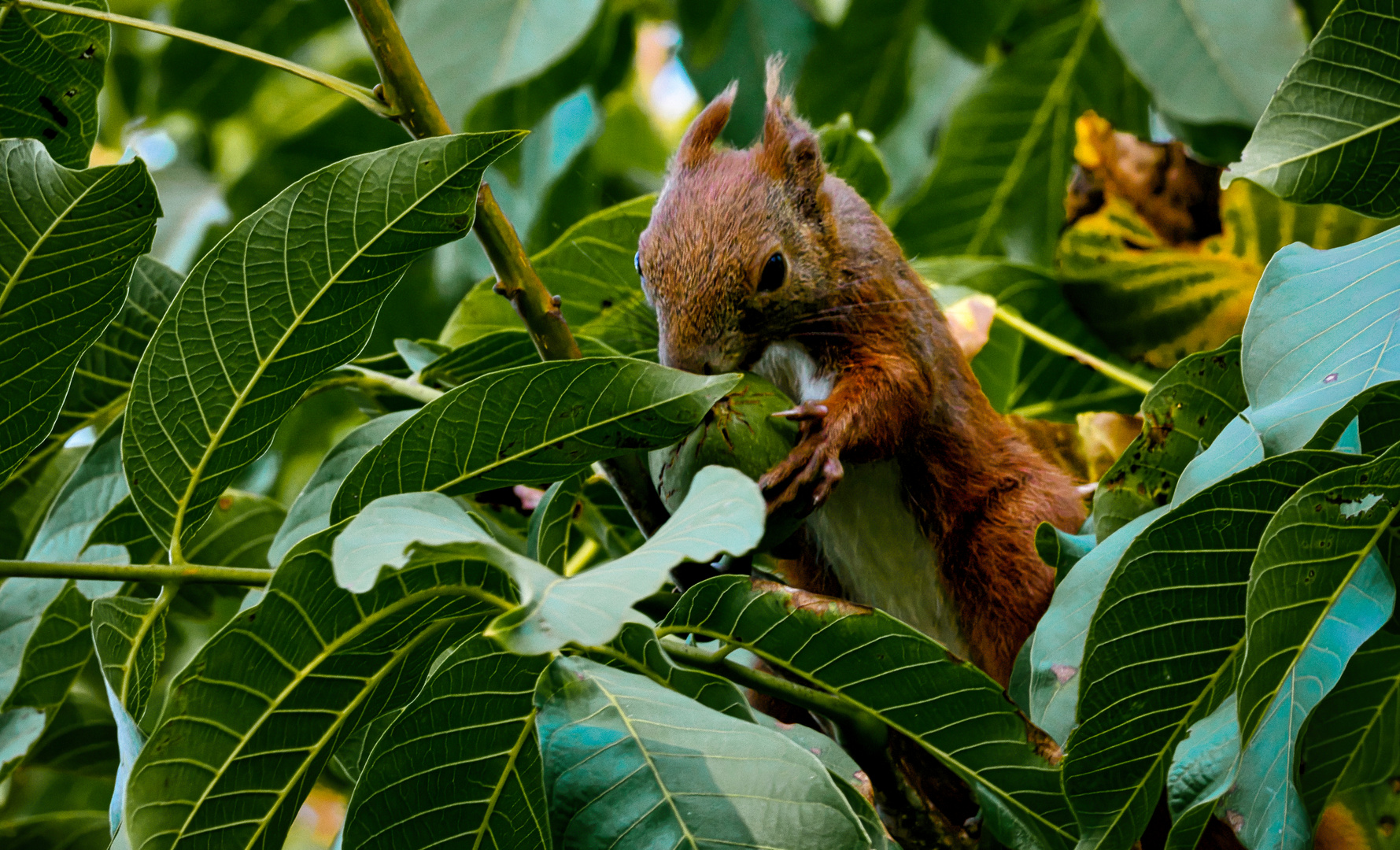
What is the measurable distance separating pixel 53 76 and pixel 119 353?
38 centimetres

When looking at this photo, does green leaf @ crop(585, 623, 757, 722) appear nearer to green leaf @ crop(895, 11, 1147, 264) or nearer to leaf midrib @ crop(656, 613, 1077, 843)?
leaf midrib @ crop(656, 613, 1077, 843)

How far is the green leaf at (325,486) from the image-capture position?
1.21 m

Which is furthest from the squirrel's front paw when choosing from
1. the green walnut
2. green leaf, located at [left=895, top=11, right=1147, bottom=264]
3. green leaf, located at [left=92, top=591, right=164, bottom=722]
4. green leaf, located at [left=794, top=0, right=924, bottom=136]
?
green leaf, located at [left=794, top=0, right=924, bottom=136]

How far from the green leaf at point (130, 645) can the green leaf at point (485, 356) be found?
0.47 m

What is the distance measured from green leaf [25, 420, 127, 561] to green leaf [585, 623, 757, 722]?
0.66 metres

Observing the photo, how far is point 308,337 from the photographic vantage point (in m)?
1.00

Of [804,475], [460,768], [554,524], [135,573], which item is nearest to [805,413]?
[804,475]

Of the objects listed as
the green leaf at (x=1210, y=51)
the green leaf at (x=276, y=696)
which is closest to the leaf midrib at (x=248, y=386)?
the green leaf at (x=276, y=696)

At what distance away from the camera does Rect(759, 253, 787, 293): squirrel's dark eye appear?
1640 mm

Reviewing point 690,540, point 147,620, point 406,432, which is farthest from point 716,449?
point 147,620

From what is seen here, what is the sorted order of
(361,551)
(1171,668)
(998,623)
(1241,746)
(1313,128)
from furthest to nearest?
(998,623)
(1313,128)
(1171,668)
(1241,746)
(361,551)

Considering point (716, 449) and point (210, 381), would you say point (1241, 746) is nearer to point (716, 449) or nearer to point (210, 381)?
point (716, 449)

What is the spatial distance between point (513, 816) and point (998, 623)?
87 cm

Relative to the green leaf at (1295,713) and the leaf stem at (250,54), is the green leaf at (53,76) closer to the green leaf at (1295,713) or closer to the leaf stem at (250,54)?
the leaf stem at (250,54)
